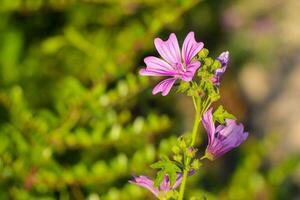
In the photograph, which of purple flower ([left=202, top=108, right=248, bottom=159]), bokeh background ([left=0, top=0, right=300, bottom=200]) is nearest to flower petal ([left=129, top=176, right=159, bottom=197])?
purple flower ([left=202, top=108, right=248, bottom=159])

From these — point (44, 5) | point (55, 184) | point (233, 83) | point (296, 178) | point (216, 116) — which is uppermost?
point (233, 83)

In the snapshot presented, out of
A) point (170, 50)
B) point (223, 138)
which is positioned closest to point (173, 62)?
point (170, 50)

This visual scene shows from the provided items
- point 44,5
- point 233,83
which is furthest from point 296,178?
point 44,5

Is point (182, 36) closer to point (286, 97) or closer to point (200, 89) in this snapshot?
point (286, 97)

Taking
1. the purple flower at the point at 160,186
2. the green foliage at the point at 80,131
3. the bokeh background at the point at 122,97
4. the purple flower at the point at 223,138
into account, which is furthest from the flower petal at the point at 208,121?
the green foliage at the point at 80,131

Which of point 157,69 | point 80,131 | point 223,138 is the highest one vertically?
point 80,131

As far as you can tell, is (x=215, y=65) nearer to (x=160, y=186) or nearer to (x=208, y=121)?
(x=208, y=121)

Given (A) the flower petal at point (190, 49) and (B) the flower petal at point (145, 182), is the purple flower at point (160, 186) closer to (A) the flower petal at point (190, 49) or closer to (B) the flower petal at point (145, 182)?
(B) the flower petal at point (145, 182)
